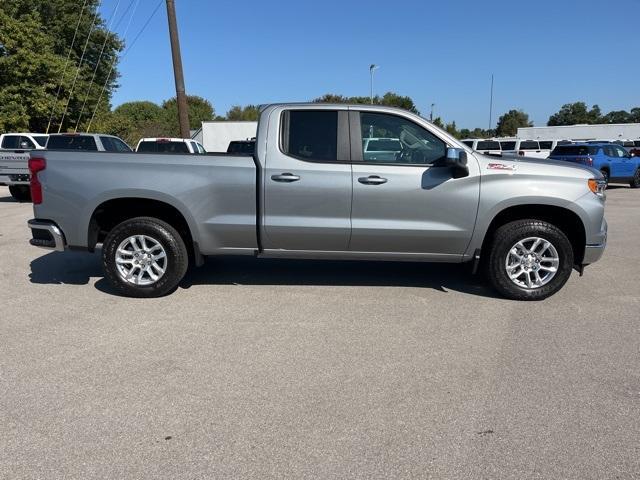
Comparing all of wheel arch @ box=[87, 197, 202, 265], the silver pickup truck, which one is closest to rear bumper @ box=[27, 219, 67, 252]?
the silver pickup truck

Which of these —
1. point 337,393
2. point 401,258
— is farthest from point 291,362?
point 401,258

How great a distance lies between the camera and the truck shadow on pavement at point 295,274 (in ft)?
20.0

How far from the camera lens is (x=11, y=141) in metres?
15.7

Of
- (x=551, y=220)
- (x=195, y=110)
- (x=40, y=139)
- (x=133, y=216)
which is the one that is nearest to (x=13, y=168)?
(x=40, y=139)

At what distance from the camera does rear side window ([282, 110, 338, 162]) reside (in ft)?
17.4

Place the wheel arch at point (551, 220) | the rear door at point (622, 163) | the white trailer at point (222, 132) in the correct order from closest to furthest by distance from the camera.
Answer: the wheel arch at point (551, 220), the rear door at point (622, 163), the white trailer at point (222, 132)

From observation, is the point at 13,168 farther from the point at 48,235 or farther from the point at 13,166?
the point at 48,235

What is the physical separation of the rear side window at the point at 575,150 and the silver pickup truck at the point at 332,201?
15.6 metres

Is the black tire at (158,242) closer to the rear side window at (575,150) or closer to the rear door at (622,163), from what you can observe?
the rear side window at (575,150)

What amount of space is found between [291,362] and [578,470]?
6.58ft

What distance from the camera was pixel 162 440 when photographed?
2969mm

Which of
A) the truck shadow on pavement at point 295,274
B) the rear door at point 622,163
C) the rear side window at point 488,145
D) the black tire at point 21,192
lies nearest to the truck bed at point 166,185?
the truck shadow on pavement at point 295,274

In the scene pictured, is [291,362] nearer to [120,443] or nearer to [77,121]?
[120,443]

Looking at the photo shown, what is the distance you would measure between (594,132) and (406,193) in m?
59.1
